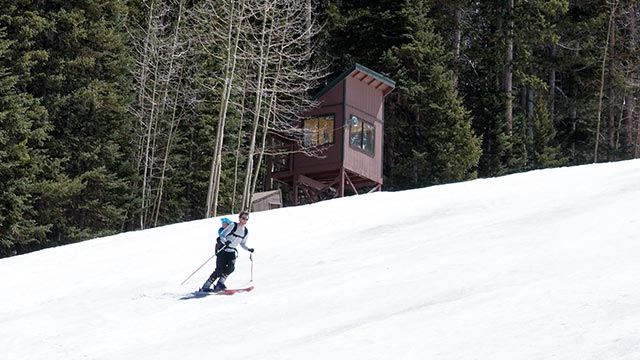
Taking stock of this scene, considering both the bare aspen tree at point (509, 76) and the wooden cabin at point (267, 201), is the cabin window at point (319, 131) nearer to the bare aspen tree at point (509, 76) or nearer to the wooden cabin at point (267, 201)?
the wooden cabin at point (267, 201)

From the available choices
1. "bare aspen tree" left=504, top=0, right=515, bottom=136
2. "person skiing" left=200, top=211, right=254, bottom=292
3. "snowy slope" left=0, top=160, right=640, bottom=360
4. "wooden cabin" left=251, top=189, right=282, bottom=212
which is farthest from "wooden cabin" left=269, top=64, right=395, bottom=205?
"person skiing" left=200, top=211, right=254, bottom=292

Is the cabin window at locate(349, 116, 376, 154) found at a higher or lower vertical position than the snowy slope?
higher

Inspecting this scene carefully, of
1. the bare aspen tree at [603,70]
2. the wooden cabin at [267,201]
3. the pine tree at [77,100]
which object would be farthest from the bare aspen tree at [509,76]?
the pine tree at [77,100]

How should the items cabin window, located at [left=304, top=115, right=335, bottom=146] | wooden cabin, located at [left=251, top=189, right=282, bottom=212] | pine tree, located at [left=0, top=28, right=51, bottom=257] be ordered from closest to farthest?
Answer: pine tree, located at [left=0, top=28, right=51, bottom=257]
cabin window, located at [left=304, top=115, right=335, bottom=146]
wooden cabin, located at [left=251, top=189, right=282, bottom=212]

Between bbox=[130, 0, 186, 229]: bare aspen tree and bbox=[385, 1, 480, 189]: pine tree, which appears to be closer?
bbox=[130, 0, 186, 229]: bare aspen tree

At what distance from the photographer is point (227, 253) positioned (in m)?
17.5

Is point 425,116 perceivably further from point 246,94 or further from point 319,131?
point 319,131

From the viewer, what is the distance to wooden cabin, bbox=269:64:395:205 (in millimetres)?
Answer: 35531

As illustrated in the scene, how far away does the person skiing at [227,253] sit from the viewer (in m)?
17.1

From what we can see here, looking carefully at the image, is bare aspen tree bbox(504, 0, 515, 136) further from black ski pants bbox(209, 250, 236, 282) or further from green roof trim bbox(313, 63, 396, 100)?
black ski pants bbox(209, 250, 236, 282)

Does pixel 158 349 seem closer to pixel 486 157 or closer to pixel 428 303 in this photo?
pixel 428 303

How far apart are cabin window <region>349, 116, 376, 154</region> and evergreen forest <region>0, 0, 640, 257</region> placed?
6.41 feet

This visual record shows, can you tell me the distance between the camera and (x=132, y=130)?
41219 millimetres

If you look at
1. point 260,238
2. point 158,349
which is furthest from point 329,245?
point 158,349
